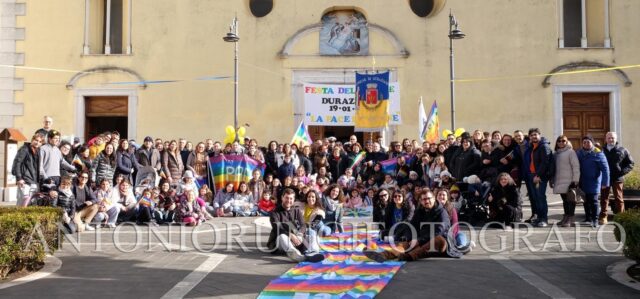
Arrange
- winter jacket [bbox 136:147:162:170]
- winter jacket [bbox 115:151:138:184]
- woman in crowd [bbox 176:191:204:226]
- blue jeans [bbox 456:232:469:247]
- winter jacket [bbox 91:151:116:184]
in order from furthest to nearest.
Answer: winter jacket [bbox 136:147:162:170] → winter jacket [bbox 115:151:138:184] → winter jacket [bbox 91:151:116:184] → woman in crowd [bbox 176:191:204:226] → blue jeans [bbox 456:232:469:247]

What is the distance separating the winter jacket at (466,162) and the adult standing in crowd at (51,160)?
744 cm

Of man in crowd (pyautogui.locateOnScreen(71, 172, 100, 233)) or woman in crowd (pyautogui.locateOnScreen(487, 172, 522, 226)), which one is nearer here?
woman in crowd (pyautogui.locateOnScreen(487, 172, 522, 226))

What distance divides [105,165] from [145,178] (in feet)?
3.14

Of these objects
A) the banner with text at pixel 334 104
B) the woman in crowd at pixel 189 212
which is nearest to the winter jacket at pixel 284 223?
the woman in crowd at pixel 189 212

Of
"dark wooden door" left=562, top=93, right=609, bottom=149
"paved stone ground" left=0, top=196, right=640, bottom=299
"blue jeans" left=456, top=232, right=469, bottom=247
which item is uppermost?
"dark wooden door" left=562, top=93, right=609, bottom=149

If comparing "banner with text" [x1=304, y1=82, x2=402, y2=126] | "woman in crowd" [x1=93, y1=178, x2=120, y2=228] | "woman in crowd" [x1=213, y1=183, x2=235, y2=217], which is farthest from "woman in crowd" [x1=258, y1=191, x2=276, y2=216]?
"banner with text" [x1=304, y1=82, x2=402, y2=126]

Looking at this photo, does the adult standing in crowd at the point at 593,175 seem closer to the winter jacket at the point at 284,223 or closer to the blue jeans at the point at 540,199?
the blue jeans at the point at 540,199

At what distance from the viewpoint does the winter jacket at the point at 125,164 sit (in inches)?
525

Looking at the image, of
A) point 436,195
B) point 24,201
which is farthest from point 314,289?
point 24,201

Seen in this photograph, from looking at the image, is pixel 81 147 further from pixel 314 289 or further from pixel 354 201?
pixel 314 289

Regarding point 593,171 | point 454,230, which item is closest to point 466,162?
point 593,171

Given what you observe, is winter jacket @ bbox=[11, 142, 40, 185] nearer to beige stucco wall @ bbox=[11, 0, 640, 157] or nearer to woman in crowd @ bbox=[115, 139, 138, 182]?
woman in crowd @ bbox=[115, 139, 138, 182]

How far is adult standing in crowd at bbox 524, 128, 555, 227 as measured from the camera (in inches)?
451

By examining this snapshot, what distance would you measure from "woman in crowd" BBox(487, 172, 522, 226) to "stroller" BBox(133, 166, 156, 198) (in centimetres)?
673
